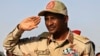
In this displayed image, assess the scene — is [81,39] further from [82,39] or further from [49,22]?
[49,22]

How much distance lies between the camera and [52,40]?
8047 mm

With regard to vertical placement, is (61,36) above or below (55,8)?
below

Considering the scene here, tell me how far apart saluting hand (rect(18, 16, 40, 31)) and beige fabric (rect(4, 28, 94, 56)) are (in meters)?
0.12

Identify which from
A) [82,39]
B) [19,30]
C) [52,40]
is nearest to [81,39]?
[82,39]

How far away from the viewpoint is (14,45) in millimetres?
7941

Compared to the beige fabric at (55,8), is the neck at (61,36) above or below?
below

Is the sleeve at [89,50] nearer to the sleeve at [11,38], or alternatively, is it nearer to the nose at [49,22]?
the nose at [49,22]

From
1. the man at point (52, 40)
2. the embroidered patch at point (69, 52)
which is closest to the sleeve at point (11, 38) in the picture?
the man at point (52, 40)

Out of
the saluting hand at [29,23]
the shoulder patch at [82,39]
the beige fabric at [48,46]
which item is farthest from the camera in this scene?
the shoulder patch at [82,39]

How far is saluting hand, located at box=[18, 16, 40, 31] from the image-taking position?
7.80m

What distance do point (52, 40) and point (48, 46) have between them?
0.38 feet

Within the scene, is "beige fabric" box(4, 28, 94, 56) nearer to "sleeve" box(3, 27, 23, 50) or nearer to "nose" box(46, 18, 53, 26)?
"sleeve" box(3, 27, 23, 50)

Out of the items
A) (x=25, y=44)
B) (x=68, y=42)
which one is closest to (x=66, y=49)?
(x=68, y=42)

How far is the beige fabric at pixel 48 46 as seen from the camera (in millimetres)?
7948
